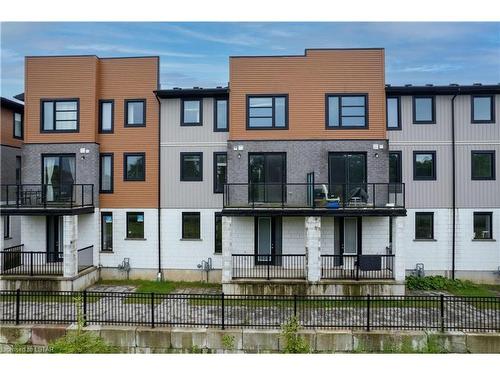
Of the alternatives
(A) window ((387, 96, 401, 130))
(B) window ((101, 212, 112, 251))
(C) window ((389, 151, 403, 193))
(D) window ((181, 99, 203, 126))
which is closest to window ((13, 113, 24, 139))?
(B) window ((101, 212, 112, 251))

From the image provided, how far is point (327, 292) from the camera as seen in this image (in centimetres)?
1359

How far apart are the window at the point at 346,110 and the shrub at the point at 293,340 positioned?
9.39 meters

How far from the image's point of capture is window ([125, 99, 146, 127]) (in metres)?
16.8

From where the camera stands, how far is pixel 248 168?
15.8m

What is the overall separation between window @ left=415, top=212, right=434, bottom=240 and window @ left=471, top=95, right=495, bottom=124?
4.82m

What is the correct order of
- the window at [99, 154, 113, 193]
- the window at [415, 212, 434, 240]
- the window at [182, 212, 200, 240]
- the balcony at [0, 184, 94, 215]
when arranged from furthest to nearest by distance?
1. the window at [99, 154, 113, 193]
2. the window at [182, 212, 200, 240]
3. the window at [415, 212, 434, 240]
4. the balcony at [0, 184, 94, 215]

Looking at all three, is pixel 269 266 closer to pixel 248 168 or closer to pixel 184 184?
pixel 248 168

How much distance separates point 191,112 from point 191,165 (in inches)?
99.4

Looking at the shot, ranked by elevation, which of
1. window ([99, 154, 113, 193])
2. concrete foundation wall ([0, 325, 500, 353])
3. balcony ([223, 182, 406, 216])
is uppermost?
window ([99, 154, 113, 193])

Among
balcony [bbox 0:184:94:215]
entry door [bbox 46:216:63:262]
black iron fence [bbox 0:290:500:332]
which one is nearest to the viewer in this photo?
black iron fence [bbox 0:290:500:332]

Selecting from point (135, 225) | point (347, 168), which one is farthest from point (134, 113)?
point (347, 168)

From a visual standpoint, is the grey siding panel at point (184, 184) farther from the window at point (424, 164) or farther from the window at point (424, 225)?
the window at point (424, 225)

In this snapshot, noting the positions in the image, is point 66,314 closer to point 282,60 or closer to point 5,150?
point 5,150

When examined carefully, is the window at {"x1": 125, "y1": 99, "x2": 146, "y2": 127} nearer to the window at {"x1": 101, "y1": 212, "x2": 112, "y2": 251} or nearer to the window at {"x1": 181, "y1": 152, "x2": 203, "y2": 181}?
the window at {"x1": 181, "y1": 152, "x2": 203, "y2": 181}
